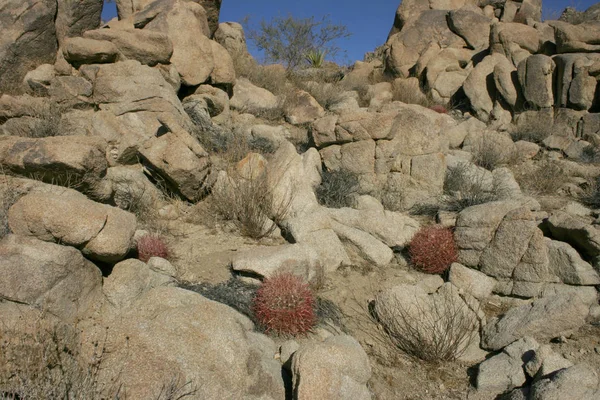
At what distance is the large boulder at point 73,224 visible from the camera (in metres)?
4.00

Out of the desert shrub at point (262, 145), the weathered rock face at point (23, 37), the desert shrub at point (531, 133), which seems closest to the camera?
the weathered rock face at point (23, 37)

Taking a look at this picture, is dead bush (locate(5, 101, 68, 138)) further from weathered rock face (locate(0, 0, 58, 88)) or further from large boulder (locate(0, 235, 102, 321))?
large boulder (locate(0, 235, 102, 321))

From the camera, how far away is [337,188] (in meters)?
7.53

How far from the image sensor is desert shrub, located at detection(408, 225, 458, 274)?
607 centimetres

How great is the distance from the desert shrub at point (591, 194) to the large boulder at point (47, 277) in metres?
8.30

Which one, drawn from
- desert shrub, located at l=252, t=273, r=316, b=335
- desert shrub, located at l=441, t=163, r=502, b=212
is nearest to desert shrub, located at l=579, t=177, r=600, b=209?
desert shrub, located at l=441, t=163, r=502, b=212

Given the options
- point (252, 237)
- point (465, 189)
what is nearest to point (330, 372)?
point (252, 237)

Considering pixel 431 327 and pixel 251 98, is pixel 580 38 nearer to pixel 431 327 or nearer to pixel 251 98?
pixel 251 98

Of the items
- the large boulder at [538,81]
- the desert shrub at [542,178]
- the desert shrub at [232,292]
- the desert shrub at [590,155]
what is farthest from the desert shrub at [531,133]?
the desert shrub at [232,292]

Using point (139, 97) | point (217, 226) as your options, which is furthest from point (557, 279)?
point (139, 97)

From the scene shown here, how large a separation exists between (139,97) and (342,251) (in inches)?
172

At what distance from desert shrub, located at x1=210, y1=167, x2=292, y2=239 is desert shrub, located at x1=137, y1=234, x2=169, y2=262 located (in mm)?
1268

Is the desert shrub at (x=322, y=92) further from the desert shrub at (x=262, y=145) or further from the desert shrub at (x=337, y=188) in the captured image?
the desert shrub at (x=337, y=188)

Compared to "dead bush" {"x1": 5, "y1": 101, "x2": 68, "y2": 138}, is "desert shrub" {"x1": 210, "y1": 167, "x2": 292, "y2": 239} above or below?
below
